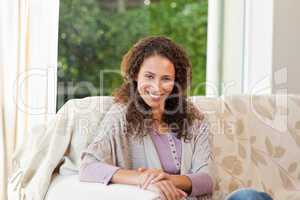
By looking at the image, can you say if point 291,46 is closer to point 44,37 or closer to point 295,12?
point 295,12

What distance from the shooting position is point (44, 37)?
8.04 ft

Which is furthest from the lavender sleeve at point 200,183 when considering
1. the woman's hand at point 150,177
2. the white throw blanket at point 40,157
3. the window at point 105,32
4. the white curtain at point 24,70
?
the window at point 105,32

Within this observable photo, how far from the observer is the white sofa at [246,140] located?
2.17m

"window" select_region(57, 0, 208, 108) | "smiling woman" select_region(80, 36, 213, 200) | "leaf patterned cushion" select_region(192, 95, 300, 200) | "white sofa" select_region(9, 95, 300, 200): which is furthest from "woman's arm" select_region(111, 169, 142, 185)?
"window" select_region(57, 0, 208, 108)

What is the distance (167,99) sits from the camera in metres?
2.10

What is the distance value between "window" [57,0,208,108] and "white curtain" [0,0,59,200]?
330mm

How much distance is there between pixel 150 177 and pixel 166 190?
75 millimetres

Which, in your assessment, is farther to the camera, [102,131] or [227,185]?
[227,185]

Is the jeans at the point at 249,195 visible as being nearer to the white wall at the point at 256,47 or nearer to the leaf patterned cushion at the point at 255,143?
the leaf patterned cushion at the point at 255,143

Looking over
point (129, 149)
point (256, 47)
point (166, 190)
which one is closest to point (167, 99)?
point (129, 149)

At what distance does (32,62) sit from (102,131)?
2.12 feet

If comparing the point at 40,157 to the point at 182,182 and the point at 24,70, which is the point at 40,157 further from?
the point at 182,182

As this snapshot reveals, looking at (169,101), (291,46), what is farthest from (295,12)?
(169,101)

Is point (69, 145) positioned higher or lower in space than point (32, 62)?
lower
